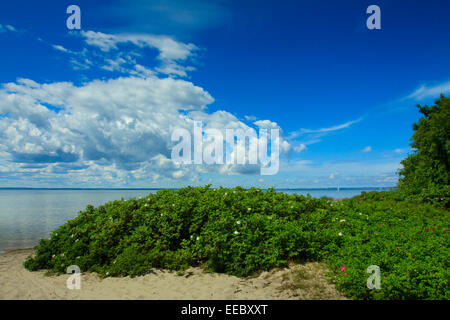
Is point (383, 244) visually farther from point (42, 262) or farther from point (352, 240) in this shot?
point (42, 262)

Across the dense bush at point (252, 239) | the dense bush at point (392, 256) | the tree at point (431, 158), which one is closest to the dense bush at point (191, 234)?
the dense bush at point (252, 239)

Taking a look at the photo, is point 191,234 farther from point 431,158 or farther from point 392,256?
point 431,158

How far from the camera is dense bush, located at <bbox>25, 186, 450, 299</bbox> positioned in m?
5.41

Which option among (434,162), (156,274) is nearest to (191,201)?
(156,274)

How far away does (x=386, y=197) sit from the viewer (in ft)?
50.9

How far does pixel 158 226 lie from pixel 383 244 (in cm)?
616

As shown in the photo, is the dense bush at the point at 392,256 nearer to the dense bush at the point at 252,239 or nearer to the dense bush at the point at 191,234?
the dense bush at the point at 252,239

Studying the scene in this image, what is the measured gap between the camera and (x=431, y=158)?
16344 mm

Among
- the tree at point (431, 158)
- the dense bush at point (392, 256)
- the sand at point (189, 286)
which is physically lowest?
the sand at point (189, 286)

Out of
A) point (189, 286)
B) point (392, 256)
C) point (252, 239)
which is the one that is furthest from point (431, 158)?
point (189, 286)

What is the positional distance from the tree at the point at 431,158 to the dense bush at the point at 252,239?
778 centimetres

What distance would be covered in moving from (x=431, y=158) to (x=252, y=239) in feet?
49.9

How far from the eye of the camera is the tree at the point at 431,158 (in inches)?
620
